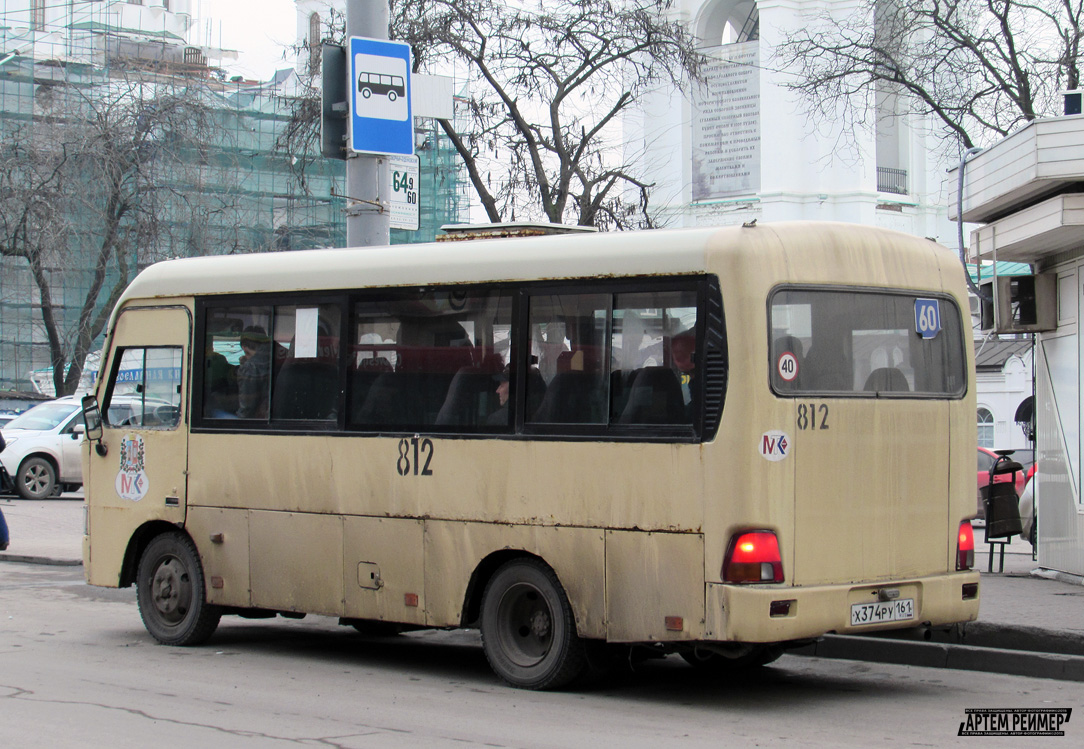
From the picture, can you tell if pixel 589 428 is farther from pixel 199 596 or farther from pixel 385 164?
pixel 385 164

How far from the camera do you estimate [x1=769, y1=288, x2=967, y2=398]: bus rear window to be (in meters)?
7.75

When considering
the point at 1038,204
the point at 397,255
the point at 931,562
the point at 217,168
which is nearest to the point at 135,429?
the point at 397,255

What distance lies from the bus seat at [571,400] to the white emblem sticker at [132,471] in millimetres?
3762

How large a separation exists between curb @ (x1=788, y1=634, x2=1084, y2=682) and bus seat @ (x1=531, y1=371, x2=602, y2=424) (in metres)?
3.20

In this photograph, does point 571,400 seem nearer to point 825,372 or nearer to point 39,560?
point 825,372

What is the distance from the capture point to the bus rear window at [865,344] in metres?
7.75

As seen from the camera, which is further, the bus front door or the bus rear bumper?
the bus front door

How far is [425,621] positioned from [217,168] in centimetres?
2762

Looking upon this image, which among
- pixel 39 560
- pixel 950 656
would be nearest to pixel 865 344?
pixel 950 656

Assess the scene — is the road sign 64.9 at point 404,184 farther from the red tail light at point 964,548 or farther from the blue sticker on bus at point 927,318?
the red tail light at point 964,548

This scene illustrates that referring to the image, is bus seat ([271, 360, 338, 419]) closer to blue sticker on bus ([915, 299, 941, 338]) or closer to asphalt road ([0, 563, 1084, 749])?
asphalt road ([0, 563, 1084, 749])

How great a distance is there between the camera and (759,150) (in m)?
56.6

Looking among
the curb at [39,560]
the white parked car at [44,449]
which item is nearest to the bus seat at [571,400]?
the curb at [39,560]

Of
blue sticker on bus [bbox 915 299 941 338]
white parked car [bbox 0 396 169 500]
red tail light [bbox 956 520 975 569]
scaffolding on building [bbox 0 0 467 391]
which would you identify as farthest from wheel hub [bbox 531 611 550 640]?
white parked car [bbox 0 396 169 500]
